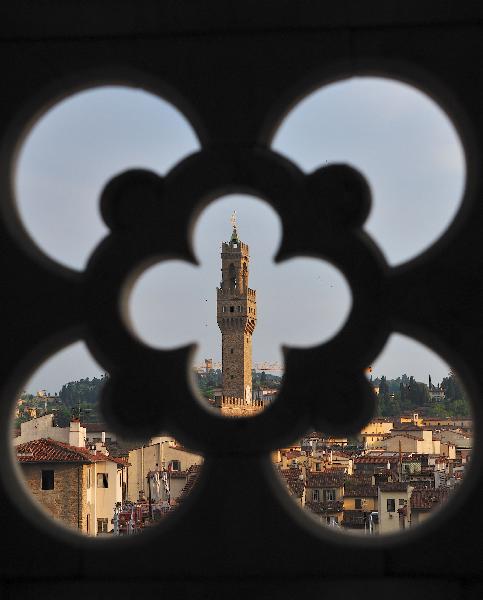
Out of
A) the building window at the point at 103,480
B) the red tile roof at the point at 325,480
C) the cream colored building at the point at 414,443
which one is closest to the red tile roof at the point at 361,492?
the red tile roof at the point at 325,480

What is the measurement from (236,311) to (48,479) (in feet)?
91.5

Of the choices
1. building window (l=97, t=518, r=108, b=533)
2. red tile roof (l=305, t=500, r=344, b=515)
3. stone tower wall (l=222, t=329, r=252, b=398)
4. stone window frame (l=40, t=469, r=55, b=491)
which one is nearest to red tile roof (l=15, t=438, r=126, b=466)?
stone window frame (l=40, t=469, r=55, b=491)

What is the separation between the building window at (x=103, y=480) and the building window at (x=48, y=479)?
1.87 m

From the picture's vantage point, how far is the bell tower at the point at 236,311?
4453cm

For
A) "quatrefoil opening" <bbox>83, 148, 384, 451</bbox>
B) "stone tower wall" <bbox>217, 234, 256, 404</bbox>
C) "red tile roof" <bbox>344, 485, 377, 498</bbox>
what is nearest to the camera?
"quatrefoil opening" <bbox>83, 148, 384, 451</bbox>

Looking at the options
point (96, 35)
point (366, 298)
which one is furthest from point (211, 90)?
point (366, 298)

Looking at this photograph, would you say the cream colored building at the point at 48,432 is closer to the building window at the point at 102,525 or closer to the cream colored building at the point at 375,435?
the building window at the point at 102,525

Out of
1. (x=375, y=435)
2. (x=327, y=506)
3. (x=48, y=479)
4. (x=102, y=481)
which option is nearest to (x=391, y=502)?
(x=327, y=506)

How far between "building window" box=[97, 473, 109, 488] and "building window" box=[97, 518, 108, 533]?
2.10ft

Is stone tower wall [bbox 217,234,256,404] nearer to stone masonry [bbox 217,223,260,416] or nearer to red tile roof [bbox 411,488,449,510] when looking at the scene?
stone masonry [bbox 217,223,260,416]

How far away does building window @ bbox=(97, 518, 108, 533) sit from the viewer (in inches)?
778

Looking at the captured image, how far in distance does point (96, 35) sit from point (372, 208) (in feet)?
1.05

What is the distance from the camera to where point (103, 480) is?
20234mm

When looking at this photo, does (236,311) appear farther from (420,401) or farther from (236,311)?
(420,401)
